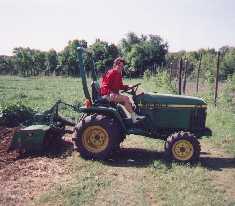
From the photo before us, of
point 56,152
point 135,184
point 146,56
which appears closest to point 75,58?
point 146,56

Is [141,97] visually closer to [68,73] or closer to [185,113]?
[185,113]

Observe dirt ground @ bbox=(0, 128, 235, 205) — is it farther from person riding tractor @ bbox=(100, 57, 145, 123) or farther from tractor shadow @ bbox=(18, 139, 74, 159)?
person riding tractor @ bbox=(100, 57, 145, 123)

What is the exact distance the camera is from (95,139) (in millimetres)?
8484

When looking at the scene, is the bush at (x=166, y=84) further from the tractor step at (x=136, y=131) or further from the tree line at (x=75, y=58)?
the tree line at (x=75, y=58)

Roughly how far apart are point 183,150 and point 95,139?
1.80m

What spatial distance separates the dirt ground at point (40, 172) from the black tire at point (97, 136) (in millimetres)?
504

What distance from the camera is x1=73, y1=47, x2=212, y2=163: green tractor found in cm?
822

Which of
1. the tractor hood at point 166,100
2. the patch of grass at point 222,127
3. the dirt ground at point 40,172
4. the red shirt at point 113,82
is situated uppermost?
the red shirt at point 113,82

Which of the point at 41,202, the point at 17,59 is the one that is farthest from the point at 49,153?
the point at 17,59

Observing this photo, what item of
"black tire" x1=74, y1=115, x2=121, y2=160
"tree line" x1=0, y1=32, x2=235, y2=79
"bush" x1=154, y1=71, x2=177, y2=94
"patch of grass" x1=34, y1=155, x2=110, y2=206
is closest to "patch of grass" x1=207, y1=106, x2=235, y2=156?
"black tire" x1=74, y1=115, x2=121, y2=160

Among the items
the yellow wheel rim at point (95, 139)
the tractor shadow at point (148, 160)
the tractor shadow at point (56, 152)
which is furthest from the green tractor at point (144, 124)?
the tractor shadow at point (56, 152)

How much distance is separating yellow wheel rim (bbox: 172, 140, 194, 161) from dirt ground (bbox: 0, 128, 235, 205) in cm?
41

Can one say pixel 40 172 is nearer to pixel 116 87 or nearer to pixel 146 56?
pixel 116 87

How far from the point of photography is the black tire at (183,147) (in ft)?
26.8
